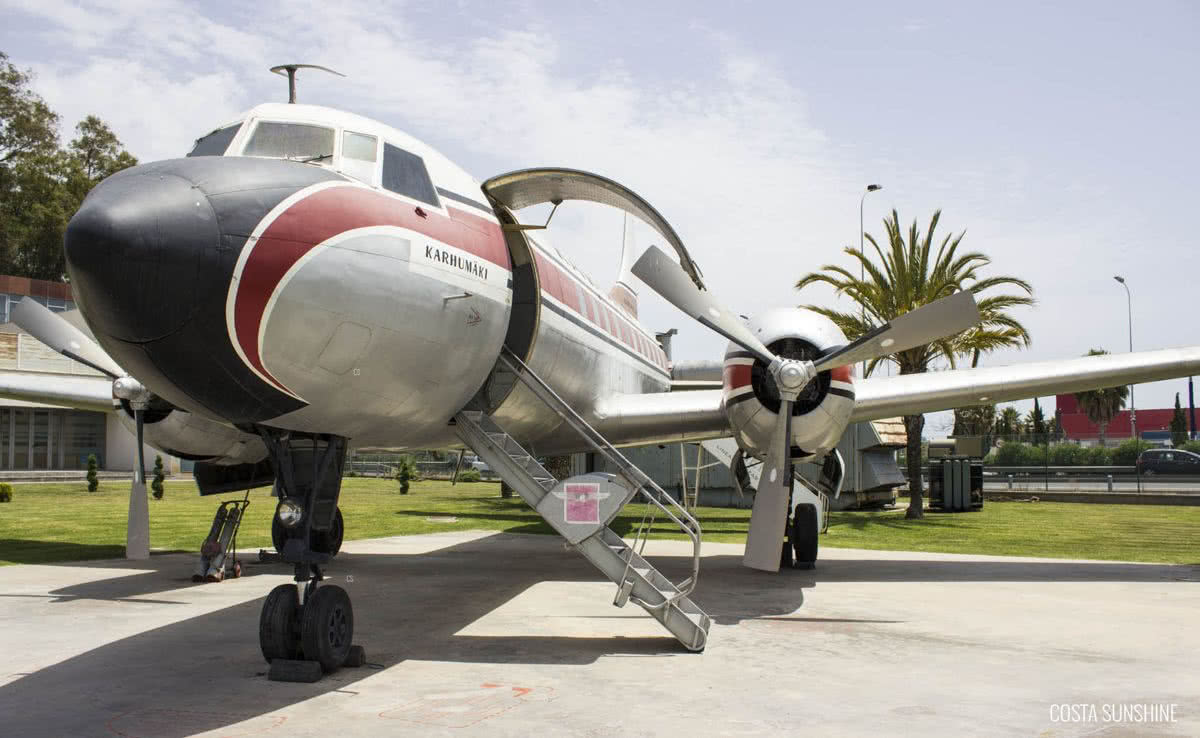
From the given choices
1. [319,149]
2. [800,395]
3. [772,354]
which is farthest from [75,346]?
[800,395]

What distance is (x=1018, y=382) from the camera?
13820 mm

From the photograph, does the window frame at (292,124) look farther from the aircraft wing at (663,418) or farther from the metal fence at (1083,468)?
the metal fence at (1083,468)

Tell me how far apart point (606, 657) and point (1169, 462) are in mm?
45560

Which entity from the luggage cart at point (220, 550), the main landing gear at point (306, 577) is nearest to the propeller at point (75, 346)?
the luggage cart at point (220, 550)

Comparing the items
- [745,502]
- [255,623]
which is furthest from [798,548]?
[745,502]

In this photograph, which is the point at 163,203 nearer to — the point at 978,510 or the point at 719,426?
the point at 719,426

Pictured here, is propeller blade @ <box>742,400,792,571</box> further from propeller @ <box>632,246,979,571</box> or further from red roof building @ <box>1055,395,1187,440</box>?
red roof building @ <box>1055,395,1187,440</box>

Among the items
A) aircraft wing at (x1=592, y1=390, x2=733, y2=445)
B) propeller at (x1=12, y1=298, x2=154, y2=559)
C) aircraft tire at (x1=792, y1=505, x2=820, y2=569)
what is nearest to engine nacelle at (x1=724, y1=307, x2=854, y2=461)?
aircraft wing at (x1=592, y1=390, x2=733, y2=445)

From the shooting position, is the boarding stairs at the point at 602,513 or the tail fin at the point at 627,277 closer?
the boarding stairs at the point at 602,513

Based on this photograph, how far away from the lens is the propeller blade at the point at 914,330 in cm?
1132

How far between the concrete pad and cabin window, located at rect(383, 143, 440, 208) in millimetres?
3982

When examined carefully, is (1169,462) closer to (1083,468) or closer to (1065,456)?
(1083,468)

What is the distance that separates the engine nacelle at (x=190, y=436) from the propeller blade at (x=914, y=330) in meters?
7.63

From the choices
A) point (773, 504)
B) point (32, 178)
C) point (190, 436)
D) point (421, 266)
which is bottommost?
point (773, 504)
